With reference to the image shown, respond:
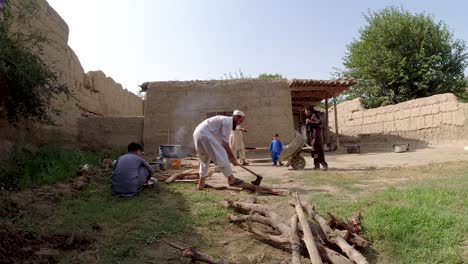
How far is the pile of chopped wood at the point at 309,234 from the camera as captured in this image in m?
2.66

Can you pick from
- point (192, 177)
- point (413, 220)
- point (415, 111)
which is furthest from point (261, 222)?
point (415, 111)

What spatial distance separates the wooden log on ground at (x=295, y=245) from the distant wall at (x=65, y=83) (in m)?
6.41

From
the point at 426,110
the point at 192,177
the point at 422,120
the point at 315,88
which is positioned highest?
the point at 315,88

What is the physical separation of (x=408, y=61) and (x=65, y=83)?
56.3 feet

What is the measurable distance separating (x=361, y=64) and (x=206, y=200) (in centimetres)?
1889

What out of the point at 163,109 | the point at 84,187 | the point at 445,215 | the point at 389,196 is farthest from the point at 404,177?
the point at 163,109

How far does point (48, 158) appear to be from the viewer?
7.64 metres

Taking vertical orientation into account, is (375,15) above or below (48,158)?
above

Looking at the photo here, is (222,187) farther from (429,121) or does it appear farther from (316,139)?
(429,121)

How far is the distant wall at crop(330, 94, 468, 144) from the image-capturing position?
12031 mm

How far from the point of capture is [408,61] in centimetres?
1906

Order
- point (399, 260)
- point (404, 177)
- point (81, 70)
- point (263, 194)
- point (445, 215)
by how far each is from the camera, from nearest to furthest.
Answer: point (399, 260), point (445, 215), point (263, 194), point (404, 177), point (81, 70)

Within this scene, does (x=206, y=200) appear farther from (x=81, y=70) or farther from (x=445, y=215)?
(x=81, y=70)

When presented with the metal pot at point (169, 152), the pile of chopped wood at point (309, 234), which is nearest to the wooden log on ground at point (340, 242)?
the pile of chopped wood at point (309, 234)
